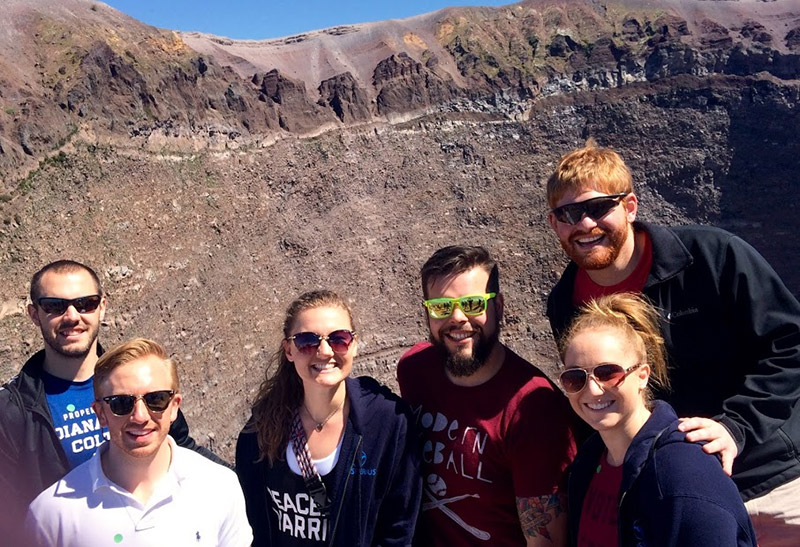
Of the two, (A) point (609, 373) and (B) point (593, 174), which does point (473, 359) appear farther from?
(B) point (593, 174)

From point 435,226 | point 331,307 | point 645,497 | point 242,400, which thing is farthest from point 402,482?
point 435,226

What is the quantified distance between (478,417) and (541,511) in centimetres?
69

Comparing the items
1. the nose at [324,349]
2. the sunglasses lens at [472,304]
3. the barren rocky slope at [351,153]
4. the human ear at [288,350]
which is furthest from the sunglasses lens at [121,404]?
the barren rocky slope at [351,153]

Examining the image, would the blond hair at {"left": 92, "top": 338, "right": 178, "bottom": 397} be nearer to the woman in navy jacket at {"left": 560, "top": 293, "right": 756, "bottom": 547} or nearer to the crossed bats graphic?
the crossed bats graphic

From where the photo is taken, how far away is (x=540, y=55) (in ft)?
126

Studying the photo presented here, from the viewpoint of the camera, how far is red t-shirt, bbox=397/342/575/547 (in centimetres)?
403

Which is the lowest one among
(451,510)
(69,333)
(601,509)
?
(451,510)

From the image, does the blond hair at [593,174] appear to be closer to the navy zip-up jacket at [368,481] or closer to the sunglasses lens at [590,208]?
the sunglasses lens at [590,208]

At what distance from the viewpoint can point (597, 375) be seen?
11.3ft

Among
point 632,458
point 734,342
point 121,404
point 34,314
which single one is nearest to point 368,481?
point 121,404

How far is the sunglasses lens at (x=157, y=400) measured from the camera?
3787 mm

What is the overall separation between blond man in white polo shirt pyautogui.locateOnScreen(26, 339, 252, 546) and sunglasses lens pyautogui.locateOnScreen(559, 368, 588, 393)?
208 centimetres

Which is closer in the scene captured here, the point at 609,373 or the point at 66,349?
the point at 609,373

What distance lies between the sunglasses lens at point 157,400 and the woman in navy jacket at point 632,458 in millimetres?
2338
